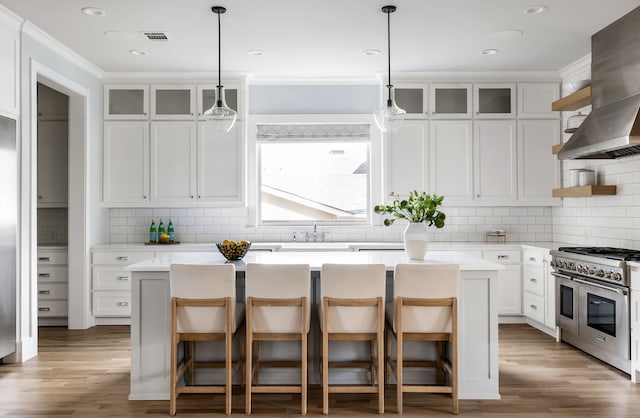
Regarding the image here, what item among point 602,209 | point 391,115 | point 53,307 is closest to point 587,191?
point 602,209

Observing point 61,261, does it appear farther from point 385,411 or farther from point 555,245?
point 555,245

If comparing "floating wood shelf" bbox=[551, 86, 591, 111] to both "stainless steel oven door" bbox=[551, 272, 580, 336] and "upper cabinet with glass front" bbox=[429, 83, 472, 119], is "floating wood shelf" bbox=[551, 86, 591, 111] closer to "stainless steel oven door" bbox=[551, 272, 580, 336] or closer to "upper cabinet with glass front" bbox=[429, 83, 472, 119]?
"upper cabinet with glass front" bbox=[429, 83, 472, 119]

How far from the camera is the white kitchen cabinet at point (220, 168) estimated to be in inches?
225

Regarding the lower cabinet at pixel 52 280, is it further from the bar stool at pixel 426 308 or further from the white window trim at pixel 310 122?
the bar stool at pixel 426 308

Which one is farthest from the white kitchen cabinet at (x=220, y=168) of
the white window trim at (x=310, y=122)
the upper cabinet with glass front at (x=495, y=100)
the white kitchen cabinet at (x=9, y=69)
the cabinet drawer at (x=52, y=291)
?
the upper cabinet with glass front at (x=495, y=100)

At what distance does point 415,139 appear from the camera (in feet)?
18.8

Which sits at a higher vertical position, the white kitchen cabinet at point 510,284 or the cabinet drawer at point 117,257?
the cabinet drawer at point 117,257

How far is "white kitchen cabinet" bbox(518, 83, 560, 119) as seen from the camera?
18.8 feet

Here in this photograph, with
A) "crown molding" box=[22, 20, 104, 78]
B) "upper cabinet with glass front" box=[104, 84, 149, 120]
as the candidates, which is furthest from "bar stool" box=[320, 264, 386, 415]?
"upper cabinet with glass front" box=[104, 84, 149, 120]

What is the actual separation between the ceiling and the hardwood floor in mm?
2793

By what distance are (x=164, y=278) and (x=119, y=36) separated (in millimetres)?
2416

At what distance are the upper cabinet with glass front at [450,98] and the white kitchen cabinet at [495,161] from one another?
26cm

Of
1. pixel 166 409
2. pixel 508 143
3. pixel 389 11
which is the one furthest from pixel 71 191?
pixel 508 143

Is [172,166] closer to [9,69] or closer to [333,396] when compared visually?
[9,69]
